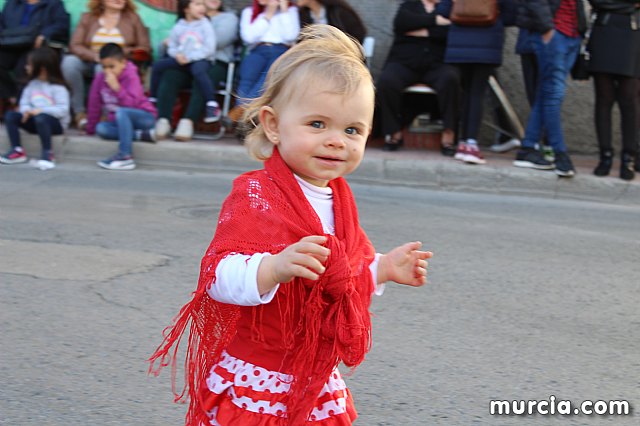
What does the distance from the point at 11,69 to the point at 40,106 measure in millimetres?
1479

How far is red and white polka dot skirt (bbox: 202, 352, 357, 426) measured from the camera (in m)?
2.26

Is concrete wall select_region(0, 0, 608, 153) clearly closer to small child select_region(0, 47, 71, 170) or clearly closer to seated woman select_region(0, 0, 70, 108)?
seated woman select_region(0, 0, 70, 108)

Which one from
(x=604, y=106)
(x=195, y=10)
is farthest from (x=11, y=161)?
(x=604, y=106)

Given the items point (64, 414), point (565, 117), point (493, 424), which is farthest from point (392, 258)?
point (565, 117)

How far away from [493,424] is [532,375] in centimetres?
52

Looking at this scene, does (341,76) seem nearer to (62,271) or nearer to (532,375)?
(532,375)

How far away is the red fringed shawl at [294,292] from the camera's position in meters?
2.23

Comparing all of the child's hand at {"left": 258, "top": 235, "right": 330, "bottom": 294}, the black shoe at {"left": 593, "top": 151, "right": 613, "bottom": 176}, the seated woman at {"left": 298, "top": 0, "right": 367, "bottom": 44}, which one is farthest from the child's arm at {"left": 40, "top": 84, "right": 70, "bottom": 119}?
the child's hand at {"left": 258, "top": 235, "right": 330, "bottom": 294}

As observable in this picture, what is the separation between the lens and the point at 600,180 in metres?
8.19

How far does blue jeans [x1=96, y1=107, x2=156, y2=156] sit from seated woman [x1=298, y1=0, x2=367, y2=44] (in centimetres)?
183

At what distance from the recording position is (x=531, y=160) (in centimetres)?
851

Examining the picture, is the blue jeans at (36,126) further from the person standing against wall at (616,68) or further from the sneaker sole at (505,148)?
the person standing against wall at (616,68)

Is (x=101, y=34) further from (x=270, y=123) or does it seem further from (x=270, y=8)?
(x=270, y=123)

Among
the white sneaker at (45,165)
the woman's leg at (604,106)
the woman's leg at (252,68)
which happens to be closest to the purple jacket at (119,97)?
the white sneaker at (45,165)
